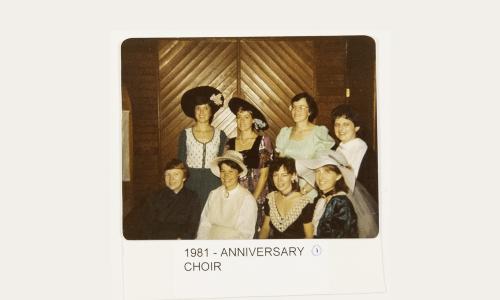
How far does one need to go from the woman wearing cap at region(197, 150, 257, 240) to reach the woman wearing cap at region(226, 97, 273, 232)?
0.05 ft

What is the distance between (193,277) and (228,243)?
0.39ft

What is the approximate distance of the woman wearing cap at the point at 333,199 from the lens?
194 centimetres

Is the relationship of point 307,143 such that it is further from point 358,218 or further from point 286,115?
point 358,218

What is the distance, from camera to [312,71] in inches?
76.9

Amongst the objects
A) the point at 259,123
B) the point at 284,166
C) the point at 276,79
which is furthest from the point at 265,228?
the point at 276,79

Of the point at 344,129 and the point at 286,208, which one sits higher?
the point at 344,129

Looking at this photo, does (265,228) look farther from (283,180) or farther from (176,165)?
(176,165)

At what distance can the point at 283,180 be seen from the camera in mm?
1945

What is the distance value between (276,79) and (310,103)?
0.10m

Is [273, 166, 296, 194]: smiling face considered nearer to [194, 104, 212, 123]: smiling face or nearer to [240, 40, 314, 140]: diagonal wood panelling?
[240, 40, 314, 140]: diagonal wood panelling

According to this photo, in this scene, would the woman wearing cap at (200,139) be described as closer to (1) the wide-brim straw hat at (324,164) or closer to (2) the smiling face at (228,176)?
(2) the smiling face at (228,176)

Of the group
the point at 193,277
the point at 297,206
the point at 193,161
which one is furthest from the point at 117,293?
the point at 297,206

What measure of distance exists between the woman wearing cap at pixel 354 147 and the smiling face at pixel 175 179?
0.39 metres

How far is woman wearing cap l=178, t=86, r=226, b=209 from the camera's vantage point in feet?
6.38
